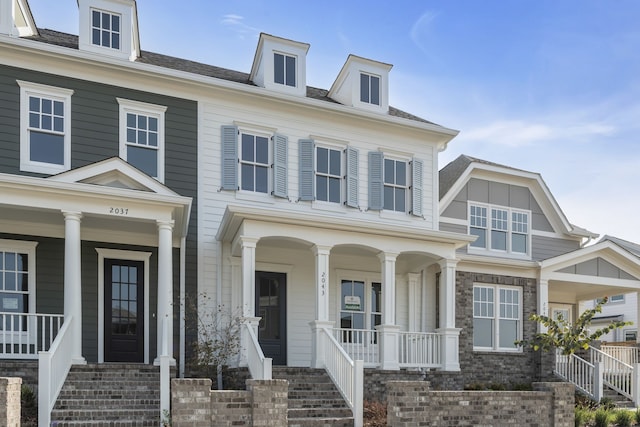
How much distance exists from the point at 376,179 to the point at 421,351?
440 centimetres

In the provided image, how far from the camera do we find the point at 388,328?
13.6m

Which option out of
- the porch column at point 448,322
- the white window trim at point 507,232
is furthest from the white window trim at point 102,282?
the white window trim at point 507,232

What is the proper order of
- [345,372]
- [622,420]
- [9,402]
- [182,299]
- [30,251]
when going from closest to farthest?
1. [9,402]
2. [345,372]
3. [622,420]
4. [30,251]
5. [182,299]

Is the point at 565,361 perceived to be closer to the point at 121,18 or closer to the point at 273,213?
the point at 273,213

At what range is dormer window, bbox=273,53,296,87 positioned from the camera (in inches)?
614

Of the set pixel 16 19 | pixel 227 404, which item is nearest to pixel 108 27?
pixel 16 19

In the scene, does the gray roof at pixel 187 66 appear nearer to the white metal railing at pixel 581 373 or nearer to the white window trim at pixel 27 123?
the white window trim at pixel 27 123

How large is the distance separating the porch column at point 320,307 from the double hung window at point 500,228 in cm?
617

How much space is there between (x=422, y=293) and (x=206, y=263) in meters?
5.63

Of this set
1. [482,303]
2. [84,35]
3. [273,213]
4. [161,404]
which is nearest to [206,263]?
[273,213]

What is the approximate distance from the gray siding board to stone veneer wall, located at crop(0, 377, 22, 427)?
14.6m

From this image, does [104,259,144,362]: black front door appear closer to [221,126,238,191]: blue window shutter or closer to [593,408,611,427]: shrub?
[221,126,238,191]: blue window shutter

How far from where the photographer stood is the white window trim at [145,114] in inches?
542

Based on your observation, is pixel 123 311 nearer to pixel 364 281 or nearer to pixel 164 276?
pixel 164 276
